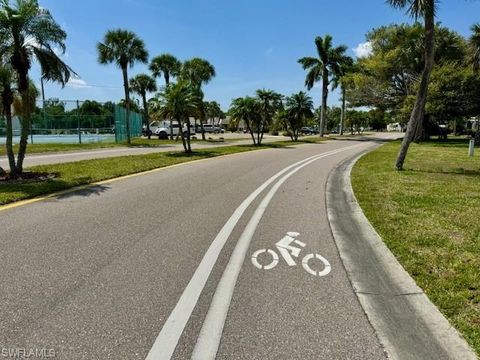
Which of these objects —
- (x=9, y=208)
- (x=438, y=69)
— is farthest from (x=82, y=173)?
(x=438, y=69)

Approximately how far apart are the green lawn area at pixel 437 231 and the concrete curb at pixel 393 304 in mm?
119

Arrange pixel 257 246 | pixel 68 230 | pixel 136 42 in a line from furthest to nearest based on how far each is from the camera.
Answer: pixel 136 42
pixel 68 230
pixel 257 246

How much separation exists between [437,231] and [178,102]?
19781 millimetres

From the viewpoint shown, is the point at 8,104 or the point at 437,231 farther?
the point at 8,104

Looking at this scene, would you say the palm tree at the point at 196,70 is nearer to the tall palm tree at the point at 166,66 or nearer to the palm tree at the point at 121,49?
the tall palm tree at the point at 166,66

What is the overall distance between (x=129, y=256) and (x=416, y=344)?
3.40 m

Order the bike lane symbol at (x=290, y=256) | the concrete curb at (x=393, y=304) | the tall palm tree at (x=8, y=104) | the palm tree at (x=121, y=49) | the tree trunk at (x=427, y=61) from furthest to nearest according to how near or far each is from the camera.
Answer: the palm tree at (x=121, y=49) → the tree trunk at (x=427, y=61) → the tall palm tree at (x=8, y=104) → the bike lane symbol at (x=290, y=256) → the concrete curb at (x=393, y=304)

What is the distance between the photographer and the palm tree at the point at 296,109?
48.2m

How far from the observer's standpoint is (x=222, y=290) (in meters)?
4.28

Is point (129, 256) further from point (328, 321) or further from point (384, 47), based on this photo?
point (384, 47)

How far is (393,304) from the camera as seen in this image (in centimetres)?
410

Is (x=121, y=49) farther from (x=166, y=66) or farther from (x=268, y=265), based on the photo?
(x=268, y=265)

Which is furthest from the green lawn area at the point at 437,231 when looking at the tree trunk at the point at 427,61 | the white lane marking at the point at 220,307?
the tree trunk at the point at 427,61

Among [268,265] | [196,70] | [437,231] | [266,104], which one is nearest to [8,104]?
[268,265]
